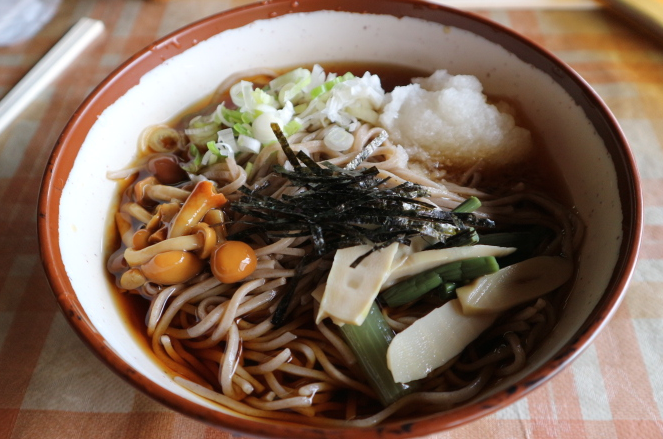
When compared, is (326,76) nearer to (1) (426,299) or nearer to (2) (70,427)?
(1) (426,299)

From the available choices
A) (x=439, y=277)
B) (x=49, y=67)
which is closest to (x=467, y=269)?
(x=439, y=277)

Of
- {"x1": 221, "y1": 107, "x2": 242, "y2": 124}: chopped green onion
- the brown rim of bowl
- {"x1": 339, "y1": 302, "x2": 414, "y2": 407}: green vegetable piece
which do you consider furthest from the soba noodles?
the brown rim of bowl

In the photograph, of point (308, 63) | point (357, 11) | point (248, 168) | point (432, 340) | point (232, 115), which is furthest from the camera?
point (308, 63)

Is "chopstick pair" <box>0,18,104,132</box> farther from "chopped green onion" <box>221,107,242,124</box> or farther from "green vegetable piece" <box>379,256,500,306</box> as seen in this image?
"green vegetable piece" <box>379,256,500,306</box>

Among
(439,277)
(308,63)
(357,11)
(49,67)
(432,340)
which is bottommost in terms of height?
(49,67)

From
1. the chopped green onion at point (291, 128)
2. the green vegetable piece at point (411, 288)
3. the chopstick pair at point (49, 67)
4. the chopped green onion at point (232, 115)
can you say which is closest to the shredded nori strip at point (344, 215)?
the green vegetable piece at point (411, 288)

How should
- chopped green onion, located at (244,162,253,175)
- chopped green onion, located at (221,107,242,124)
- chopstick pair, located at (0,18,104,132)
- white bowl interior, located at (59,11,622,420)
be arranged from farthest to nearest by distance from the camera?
chopstick pair, located at (0,18,104,132) < chopped green onion, located at (221,107,242,124) < chopped green onion, located at (244,162,253,175) < white bowl interior, located at (59,11,622,420)

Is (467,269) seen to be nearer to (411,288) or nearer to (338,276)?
(411,288)
